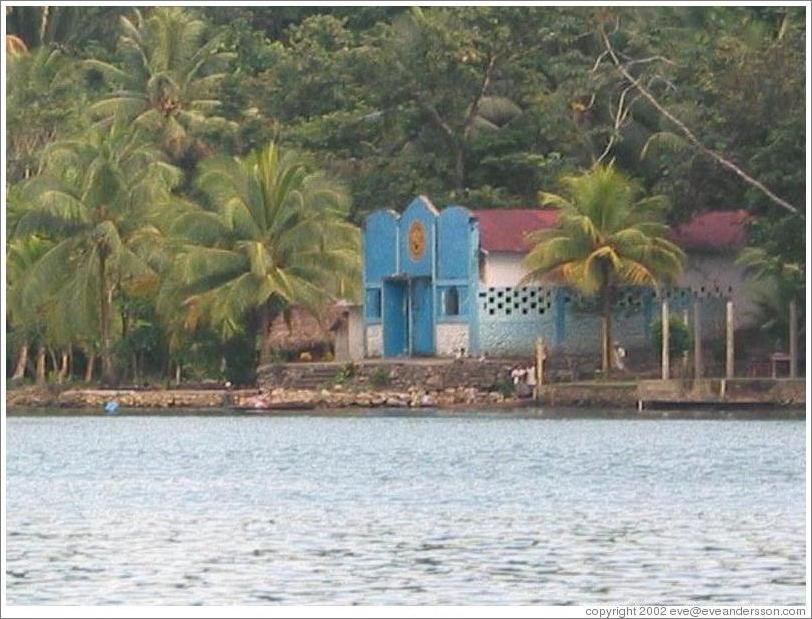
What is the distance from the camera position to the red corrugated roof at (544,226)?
53000mm

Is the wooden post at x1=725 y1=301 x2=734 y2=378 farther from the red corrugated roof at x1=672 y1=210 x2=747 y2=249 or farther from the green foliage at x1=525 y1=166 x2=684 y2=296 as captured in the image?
the red corrugated roof at x1=672 y1=210 x2=747 y2=249

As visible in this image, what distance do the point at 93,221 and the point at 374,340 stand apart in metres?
5.99

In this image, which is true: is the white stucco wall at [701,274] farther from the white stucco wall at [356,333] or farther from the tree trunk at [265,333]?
the tree trunk at [265,333]

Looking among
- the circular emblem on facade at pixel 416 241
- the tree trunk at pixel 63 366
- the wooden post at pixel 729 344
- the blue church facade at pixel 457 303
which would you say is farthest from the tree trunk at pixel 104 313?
the wooden post at pixel 729 344

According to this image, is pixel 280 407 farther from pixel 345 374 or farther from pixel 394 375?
pixel 394 375

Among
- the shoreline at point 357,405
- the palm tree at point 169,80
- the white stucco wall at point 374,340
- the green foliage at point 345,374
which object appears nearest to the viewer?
the shoreline at point 357,405

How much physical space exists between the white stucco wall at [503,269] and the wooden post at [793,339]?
24.3 feet

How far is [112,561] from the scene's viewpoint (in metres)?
22.5

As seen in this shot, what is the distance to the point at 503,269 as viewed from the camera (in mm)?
53375

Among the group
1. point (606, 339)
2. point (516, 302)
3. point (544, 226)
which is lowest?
point (606, 339)

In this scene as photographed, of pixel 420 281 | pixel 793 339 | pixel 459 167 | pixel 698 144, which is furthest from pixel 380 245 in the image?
pixel 793 339

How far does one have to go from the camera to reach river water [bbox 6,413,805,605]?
68.1ft

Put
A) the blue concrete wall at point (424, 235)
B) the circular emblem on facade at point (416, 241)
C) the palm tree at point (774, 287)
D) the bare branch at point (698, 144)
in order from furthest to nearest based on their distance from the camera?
the circular emblem on facade at point (416, 241)
the blue concrete wall at point (424, 235)
the bare branch at point (698, 144)
the palm tree at point (774, 287)

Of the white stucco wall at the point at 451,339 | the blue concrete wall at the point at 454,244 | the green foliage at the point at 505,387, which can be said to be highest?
the blue concrete wall at the point at 454,244
